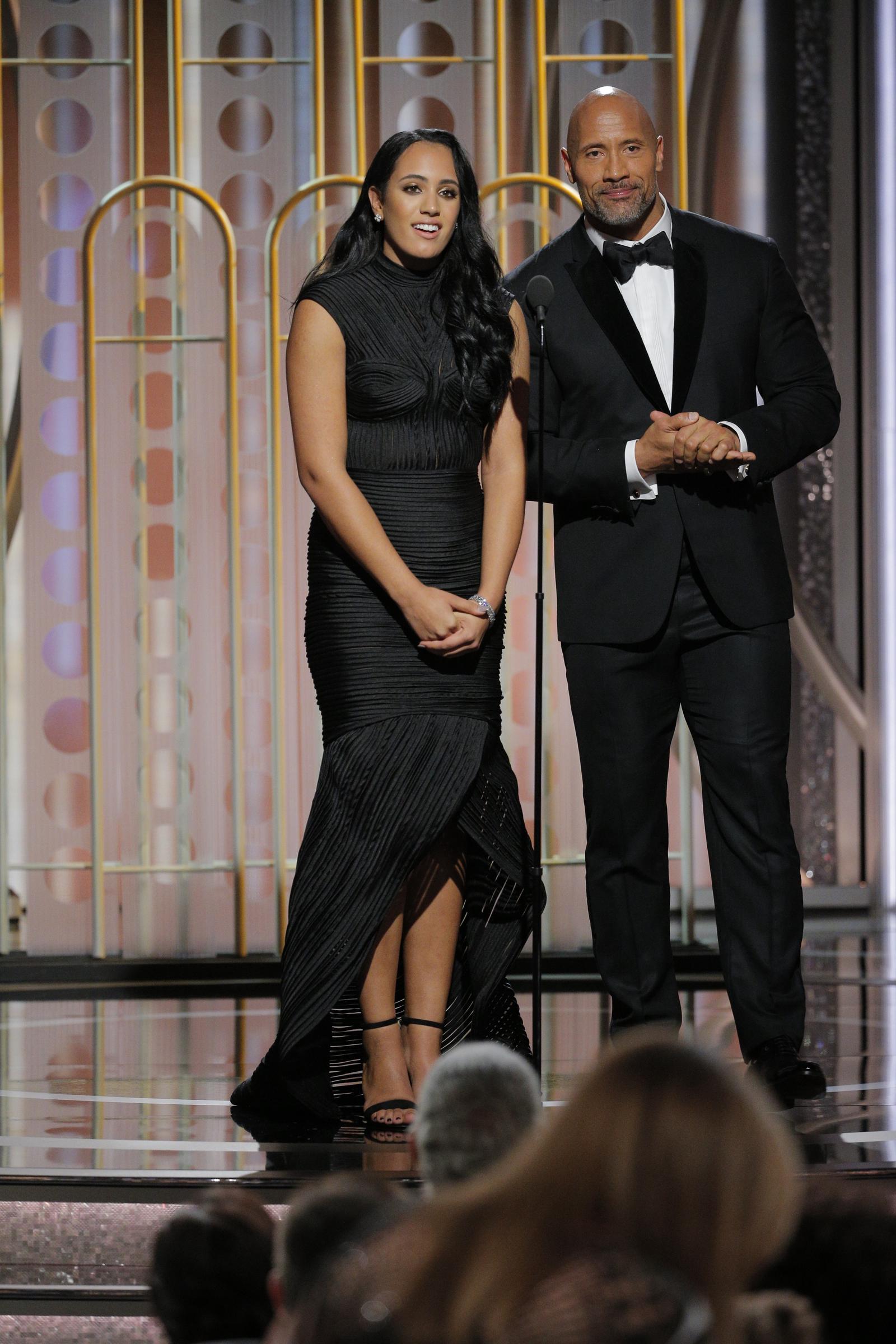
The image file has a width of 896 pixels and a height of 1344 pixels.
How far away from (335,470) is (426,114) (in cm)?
247

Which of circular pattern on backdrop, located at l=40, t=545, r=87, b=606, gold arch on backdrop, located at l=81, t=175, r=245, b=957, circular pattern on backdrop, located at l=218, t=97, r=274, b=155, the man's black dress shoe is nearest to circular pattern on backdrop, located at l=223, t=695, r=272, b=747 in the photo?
gold arch on backdrop, located at l=81, t=175, r=245, b=957

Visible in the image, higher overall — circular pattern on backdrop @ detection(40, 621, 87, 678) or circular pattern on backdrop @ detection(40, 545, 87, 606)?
circular pattern on backdrop @ detection(40, 545, 87, 606)

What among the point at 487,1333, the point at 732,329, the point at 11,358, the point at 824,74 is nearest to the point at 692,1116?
the point at 487,1333

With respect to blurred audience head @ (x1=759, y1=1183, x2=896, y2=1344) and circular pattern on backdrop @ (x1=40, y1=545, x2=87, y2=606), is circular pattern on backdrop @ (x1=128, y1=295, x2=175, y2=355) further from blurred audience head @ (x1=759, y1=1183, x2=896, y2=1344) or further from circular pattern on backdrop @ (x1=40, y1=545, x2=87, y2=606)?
blurred audience head @ (x1=759, y1=1183, x2=896, y2=1344)

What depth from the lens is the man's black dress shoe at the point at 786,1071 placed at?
2568 millimetres

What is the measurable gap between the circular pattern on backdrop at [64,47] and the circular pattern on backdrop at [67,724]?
1700 mm

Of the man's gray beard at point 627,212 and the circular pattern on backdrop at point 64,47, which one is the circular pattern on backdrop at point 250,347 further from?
the man's gray beard at point 627,212

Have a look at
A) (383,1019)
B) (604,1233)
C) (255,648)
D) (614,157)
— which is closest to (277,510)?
(255,648)

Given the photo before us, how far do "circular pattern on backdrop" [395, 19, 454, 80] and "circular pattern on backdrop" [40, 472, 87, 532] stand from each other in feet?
4.76

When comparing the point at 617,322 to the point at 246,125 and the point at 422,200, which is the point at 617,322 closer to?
the point at 422,200

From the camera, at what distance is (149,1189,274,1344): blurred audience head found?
142 centimetres

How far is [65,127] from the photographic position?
4.61 metres

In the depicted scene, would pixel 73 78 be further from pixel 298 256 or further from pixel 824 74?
pixel 824 74

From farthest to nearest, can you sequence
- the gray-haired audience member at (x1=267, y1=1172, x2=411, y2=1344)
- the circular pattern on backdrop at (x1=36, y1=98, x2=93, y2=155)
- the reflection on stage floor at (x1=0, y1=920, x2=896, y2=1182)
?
the circular pattern on backdrop at (x1=36, y1=98, x2=93, y2=155)
the reflection on stage floor at (x1=0, y1=920, x2=896, y2=1182)
the gray-haired audience member at (x1=267, y1=1172, x2=411, y2=1344)
